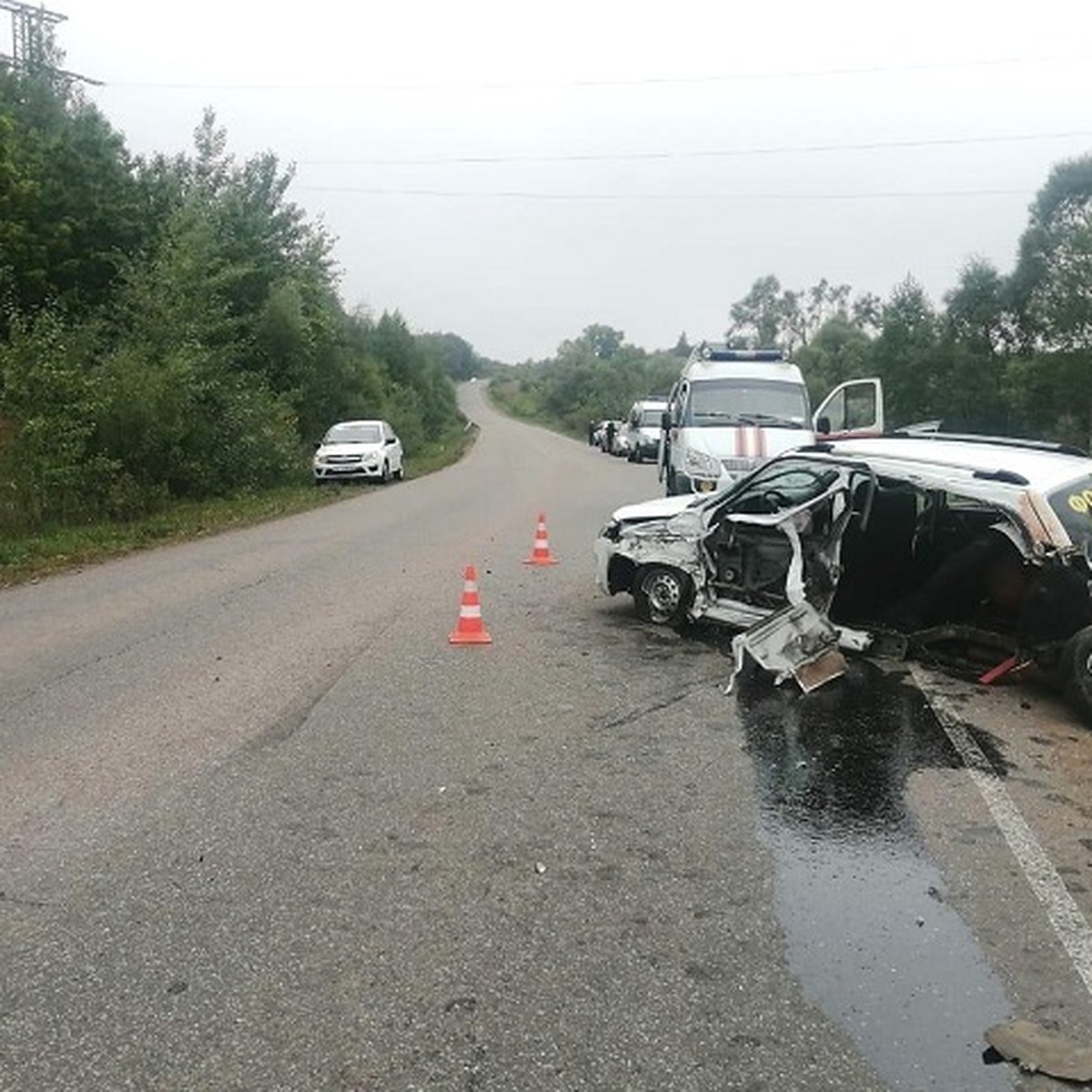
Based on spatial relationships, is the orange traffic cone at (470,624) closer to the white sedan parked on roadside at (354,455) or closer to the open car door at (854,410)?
the open car door at (854,410)

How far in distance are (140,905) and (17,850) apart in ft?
2.73

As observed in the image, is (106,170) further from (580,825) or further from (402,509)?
(580,825)

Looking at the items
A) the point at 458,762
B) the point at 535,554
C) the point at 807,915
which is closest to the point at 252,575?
the point at 535,554

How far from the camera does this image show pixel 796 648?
285 inches

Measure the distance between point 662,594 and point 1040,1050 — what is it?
19.7 ft

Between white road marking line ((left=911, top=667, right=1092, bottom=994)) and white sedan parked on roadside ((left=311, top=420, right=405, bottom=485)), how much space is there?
2219 centimetres

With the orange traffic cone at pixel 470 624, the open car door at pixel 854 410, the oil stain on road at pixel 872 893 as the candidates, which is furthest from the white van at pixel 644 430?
the oil stain on road at pixel 872 893

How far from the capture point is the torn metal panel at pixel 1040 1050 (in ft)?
9.79

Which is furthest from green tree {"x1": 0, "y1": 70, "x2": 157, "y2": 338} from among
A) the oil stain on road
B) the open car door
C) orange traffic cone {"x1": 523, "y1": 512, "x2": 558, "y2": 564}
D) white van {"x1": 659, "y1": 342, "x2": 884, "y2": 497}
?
the oil stain on road

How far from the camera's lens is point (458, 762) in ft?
18.1

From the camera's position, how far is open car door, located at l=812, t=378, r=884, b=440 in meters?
15.1

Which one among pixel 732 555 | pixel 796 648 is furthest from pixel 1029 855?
pixel 732 555

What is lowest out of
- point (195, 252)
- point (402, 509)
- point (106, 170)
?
point (402, 509)

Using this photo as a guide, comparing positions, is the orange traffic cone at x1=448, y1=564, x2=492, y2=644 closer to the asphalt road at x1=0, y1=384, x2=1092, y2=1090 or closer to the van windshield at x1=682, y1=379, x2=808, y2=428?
the asphalt road at x1=0, y1=384, x2=1092, y2=1090
